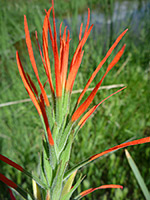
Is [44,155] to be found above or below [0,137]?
above

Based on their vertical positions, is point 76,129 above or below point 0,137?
above

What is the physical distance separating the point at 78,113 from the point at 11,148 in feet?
2.95

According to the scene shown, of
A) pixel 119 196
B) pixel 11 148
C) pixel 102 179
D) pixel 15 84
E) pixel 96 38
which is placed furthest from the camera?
pixel 15 84

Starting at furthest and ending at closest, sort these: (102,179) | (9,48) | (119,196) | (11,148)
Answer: (9,48) < (11,148) < (102,179) < (119,196)

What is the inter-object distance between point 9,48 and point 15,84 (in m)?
0.33

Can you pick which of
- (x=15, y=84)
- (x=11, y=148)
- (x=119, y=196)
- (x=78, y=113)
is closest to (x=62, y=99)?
(x=78, y=113)

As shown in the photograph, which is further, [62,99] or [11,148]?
[11,148]

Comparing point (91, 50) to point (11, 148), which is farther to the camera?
point (91, 50)

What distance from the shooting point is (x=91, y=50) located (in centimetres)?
133

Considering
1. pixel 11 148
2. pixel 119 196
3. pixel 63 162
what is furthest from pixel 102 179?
pixel 63 162

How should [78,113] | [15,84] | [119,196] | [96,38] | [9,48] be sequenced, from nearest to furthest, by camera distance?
[78,113] → [119,196] → [96,38] → [15,84] → [9,48]

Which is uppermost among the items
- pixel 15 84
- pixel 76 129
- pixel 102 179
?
pixel 76 129

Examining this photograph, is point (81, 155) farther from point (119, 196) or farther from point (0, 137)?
point (0, 137)

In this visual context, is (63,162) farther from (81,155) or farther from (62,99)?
(81,155)
